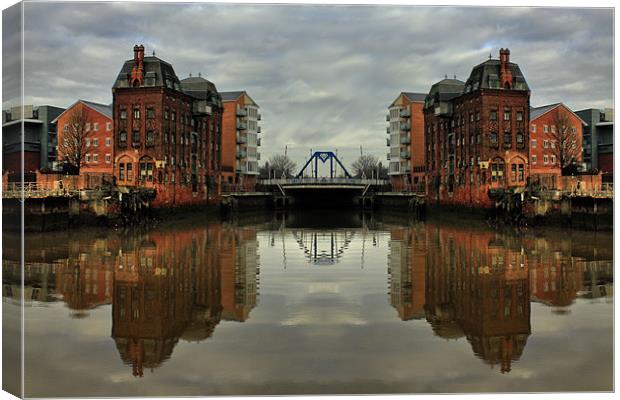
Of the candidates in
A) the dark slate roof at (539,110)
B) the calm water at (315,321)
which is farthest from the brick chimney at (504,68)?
the calm water at (315,321)

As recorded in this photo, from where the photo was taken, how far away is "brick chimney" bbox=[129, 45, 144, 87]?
13.7 metres

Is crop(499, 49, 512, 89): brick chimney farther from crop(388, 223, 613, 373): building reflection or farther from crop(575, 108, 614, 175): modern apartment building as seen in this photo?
crop(388, 223, 613, 373): building reflection

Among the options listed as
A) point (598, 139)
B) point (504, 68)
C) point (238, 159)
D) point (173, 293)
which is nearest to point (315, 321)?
point (173, 293)

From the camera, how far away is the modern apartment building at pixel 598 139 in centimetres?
954

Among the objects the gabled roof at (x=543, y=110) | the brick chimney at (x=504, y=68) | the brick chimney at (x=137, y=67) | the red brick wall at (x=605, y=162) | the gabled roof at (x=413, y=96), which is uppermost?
the brick chimney at (x=137, y=67)

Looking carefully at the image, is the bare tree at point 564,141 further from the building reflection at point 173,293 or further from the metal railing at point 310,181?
the metal railing at point 310,181

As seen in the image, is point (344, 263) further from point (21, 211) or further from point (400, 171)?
point (400, 171)

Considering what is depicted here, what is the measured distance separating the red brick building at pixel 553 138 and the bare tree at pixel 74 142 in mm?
10019

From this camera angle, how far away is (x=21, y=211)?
27.3 feet

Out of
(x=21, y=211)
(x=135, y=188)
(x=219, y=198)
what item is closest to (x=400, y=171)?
(x=219, y=198)

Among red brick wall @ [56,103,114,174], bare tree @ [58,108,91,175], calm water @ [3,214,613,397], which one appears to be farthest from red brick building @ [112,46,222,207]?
calm water @ [3,214,613,397]

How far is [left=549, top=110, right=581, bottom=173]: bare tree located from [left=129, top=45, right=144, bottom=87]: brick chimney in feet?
27.9

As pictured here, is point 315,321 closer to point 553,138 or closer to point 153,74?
point 553,138

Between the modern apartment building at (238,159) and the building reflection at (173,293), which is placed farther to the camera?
the modern apartment building at (238,159)
